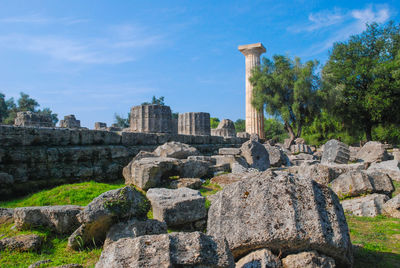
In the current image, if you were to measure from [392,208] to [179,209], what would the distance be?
3.43 metres

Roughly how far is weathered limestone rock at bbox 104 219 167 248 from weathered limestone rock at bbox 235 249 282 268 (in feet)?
3.95

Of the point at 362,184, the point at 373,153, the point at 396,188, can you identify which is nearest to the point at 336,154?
the point at 373,153

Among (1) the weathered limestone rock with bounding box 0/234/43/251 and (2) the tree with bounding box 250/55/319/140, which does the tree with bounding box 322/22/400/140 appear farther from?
(1) the weathered limestone rock with bounding box 0/234/43/251

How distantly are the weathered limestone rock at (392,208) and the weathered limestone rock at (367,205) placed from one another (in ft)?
0.24

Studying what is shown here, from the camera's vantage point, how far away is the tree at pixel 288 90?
75.0 feet

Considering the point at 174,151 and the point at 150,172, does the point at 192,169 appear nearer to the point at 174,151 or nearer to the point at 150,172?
the point at 174,151

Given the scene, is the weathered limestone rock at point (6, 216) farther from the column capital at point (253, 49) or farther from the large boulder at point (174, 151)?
the column capital at point (253, 49)

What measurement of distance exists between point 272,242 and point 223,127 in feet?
55.7

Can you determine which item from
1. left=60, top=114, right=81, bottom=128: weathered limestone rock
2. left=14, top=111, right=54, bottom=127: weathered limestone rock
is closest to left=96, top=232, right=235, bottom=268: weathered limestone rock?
left=14, top=111, right=54, bottom=127: weathered limestone rock

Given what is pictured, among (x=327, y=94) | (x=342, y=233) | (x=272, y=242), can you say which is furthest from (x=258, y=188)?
(x=327, y=94)

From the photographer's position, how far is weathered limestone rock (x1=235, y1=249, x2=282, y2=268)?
243 cm

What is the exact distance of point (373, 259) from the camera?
3.11 meters

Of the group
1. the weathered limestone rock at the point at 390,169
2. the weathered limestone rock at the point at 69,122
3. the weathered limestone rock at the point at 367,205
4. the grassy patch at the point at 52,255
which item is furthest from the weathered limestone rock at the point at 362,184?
the weathered limestone rock at the point at 69,122

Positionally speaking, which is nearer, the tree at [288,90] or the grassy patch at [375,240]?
the grassy patch at [375,240]
